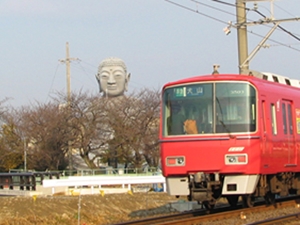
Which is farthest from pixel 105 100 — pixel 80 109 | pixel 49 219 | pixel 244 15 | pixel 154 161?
pixel 49 219

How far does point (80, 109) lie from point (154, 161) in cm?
695

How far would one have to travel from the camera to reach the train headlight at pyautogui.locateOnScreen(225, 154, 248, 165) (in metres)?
12.9

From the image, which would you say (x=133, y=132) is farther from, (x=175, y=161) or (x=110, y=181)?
(x=175, y=161)

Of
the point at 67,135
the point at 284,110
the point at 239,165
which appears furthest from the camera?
the point at 67,135

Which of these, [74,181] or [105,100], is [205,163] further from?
[105,100]

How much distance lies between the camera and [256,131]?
1311cm

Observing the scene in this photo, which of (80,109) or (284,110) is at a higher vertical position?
(80,109)

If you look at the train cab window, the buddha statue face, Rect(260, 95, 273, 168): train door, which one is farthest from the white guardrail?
the buddha statue face

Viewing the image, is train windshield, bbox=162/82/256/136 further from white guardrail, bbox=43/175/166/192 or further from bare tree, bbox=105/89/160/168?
bare tree, bbox=105/89/160/168

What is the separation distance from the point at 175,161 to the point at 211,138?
983 mm

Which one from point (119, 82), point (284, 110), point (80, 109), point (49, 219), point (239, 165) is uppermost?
point (119, 82)

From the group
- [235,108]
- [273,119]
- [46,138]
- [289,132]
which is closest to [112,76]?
[46,138]

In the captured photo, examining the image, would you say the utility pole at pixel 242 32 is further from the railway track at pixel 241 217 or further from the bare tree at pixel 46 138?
the bare tree at pixel 46 138

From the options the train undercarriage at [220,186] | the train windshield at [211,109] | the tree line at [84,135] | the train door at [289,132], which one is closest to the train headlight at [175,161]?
the train undercarriage at [220,186]
